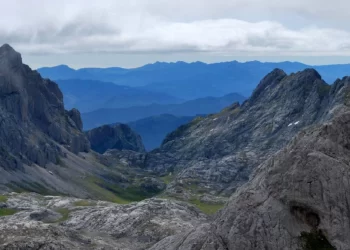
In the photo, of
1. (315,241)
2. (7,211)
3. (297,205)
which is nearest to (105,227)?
(297,205)

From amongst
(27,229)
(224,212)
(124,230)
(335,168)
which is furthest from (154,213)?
(335,168)

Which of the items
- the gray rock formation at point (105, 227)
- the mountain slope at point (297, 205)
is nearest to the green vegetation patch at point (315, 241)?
the mountain slope at point (297, 205)

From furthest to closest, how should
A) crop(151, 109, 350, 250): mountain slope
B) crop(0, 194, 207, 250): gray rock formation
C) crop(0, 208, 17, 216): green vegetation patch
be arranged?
crop(0, 208, 17, 216): green vegetation patch < crop(0, 194, 207, 250): gray rock formation < crop(151, 109, 350, 250): mountain slope

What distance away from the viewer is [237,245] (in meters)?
41.5

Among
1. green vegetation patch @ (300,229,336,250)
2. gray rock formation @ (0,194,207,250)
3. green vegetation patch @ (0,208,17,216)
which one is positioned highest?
green vegetation patch @ (300,229,336,250)

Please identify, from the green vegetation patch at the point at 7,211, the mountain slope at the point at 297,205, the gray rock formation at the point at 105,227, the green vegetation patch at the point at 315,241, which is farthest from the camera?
the green vegetation patch at the point at 7,211

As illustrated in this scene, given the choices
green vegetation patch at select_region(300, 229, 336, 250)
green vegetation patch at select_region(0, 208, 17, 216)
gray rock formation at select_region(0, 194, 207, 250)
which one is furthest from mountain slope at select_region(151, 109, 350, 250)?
green vegetation patch at select_region(0, 208, 17, 216)

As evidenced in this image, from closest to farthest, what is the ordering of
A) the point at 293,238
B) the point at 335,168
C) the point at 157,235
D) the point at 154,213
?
the point at 293,238
the point at 335,168
the point at 157,235
the point at 154,213

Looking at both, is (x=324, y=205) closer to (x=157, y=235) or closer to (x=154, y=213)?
(x=157, y=235)

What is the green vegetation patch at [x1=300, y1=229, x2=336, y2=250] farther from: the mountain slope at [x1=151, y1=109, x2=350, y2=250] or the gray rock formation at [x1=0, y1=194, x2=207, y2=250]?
the gray rock formation at [x1=0, y1=194, x2=207, y2=250]

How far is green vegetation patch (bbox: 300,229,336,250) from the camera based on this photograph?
39062 mm

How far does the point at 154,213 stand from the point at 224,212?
157 ft

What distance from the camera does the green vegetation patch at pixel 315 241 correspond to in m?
39.1

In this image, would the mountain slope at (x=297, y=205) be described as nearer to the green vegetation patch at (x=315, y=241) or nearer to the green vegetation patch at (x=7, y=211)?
Answer: the green vegetation patch at (x=315, y=241)
